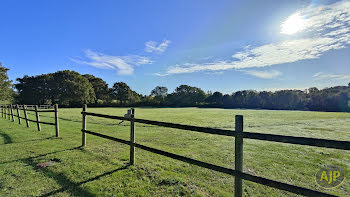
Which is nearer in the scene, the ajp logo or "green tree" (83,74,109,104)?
the ajp logo

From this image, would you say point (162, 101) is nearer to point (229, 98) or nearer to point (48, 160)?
point (229, 98)

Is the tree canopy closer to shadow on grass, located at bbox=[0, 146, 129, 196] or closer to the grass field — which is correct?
the grass field

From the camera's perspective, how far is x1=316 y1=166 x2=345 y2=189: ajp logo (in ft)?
14.2

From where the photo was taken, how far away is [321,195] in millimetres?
2076

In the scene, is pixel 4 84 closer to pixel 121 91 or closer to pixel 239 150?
pixel 121 91

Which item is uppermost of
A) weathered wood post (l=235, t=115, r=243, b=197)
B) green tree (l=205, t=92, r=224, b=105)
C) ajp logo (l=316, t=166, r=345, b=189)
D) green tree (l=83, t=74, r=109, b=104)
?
green tree (l=83, t=74, r=109, b=104)

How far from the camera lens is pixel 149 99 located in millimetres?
82000

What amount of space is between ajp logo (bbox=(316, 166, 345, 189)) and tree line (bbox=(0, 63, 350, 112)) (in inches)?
2430

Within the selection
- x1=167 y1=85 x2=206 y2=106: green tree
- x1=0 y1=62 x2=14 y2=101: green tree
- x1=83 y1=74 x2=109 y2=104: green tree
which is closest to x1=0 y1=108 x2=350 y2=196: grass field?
x1=0 y1=62 x2=14 y2=101: green tree

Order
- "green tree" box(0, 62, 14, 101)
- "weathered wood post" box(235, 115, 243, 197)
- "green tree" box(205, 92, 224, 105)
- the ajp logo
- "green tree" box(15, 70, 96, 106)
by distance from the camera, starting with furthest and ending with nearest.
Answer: "green tree" box(205, 92, 224, 105) → "green tree" box(15, 70, 96, 106) → "green tree" box(0, 62, 14, 101) → the ajp logo → "weathered wood post" box(235, 115, 243, 197)

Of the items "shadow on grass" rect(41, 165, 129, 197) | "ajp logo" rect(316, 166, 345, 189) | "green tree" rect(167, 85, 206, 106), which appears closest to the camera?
"shadow on grass" rect(41, 165, 129, 197)

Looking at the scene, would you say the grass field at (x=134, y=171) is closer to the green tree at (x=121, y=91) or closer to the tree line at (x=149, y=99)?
the tree line at (x=149, y=99)

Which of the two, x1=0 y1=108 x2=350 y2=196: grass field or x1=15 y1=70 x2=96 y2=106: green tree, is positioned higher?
x1=15 y1=70 x2=96 y2=106: green tree

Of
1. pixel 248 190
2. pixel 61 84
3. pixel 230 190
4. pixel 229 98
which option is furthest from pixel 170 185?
pixel 229 98
